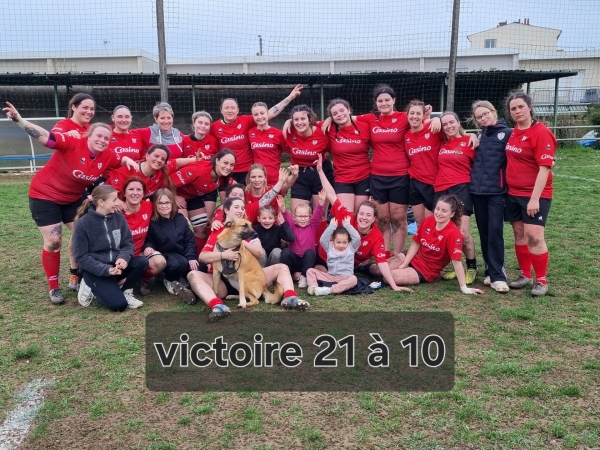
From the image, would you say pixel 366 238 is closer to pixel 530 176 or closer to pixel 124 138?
pixel 530 176

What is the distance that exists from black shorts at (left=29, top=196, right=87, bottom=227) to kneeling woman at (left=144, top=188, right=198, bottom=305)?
2.29ft

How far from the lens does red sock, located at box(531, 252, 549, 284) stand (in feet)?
15.0

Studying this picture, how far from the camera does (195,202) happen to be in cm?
537

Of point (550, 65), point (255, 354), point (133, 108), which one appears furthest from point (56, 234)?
point (550, 65)

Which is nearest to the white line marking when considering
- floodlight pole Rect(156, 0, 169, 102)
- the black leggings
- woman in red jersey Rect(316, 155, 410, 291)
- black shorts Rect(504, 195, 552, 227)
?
the black leggings

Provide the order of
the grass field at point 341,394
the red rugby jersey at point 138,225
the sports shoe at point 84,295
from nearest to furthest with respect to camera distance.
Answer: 1. the grass field at point 341,394
2. the sports shoe at point 84,295
3. the red rugby jersey at point 138,225

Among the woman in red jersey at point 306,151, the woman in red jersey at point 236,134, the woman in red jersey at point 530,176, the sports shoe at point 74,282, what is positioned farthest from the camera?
the woman in red jersey at point 236,134

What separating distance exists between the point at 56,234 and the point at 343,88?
1445 centimetres

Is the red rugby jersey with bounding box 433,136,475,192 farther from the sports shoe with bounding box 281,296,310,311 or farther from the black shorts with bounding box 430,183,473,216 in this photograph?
the sports shoe with bounding box 281,296,310,311

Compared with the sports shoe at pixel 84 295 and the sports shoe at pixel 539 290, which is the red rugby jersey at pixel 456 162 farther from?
the sports shoe at pixel 84 295

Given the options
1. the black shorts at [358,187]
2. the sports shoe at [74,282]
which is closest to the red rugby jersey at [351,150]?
the black shorts at [358,187]

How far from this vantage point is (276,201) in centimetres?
493

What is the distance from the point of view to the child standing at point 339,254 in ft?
15.6

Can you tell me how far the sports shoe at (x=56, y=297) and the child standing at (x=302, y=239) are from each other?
199 centimetres
